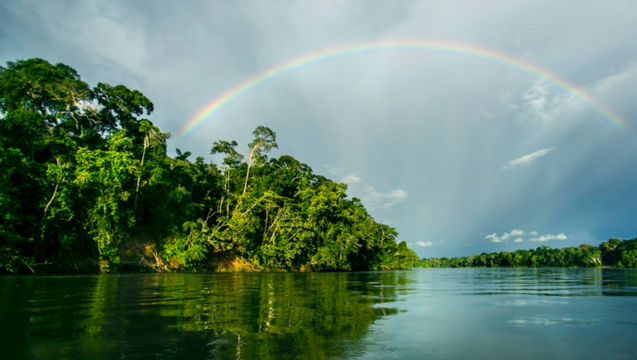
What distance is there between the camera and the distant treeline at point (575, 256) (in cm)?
11906

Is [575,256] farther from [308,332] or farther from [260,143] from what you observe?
[308,332]

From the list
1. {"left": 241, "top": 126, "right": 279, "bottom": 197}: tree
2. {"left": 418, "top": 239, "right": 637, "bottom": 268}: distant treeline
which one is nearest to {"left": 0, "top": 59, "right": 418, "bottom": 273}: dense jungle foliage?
{"left": 241, "top": 126, "right": 279, "bottom": 197}: tree

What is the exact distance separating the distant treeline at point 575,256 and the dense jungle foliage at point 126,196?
110425 millimetres

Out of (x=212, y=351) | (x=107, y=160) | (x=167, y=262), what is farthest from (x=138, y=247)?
(x=212, y=351)

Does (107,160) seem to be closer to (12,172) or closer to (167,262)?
(12,172)

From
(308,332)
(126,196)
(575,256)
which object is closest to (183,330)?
(308,332)

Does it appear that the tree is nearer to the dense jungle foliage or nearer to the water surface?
the dense jungle foliage

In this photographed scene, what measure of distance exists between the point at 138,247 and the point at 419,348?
37657 mm

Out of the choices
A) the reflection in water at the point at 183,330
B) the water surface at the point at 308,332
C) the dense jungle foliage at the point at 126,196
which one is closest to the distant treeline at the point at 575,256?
the dense jungle foliage at the point at 126,196

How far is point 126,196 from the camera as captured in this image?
31000 mm

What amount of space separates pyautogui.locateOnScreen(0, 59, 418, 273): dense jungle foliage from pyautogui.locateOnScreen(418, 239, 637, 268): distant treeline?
110m

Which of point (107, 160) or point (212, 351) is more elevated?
point (107, 160)

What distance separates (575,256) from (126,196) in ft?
516

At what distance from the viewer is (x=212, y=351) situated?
4.13m
